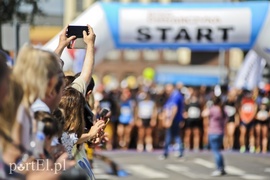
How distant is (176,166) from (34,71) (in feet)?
49.2

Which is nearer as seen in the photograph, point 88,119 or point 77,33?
point 77,33

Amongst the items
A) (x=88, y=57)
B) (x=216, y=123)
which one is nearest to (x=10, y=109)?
(x=88, y=57)

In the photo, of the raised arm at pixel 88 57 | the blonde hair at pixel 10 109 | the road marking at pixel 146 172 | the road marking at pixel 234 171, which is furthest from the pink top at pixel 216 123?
the blonde hair at pixel 10 109

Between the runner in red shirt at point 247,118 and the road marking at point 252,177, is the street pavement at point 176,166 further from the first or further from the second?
the runner in red shirt at point 247,118

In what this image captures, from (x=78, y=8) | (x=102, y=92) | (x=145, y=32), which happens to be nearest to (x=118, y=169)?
(x=145, y=32)

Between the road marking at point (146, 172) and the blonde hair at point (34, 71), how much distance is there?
12549mm

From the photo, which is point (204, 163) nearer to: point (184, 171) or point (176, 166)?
point (176, 166)

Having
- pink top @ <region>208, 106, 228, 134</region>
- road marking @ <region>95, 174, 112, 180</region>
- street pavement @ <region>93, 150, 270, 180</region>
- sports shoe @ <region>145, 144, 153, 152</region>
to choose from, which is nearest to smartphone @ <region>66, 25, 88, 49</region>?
street pavement @ <region>93, 150, 270, 180</region>

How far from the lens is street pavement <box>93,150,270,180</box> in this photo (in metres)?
16.6

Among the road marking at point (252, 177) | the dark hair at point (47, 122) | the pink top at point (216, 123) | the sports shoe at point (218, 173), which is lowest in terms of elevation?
the road marking at point (252, 177)

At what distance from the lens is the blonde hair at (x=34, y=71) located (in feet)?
12.5

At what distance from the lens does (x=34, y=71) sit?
382cm

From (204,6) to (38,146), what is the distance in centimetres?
1516

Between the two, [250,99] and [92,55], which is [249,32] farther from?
[92,55]
